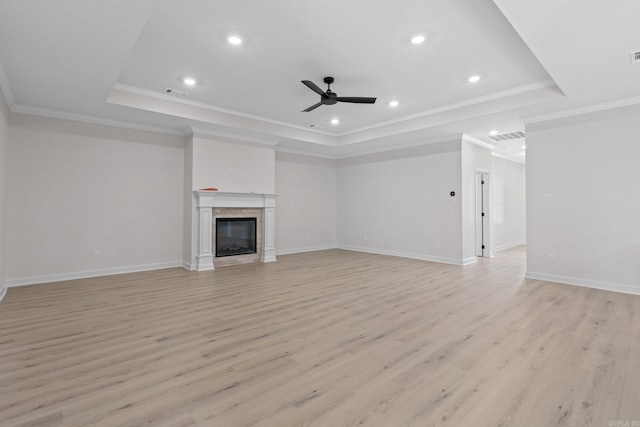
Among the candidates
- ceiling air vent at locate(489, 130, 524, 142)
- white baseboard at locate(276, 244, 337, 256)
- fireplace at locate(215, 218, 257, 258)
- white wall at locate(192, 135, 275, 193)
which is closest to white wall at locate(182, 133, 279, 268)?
white wall at locate(192, 135, 275, 193)

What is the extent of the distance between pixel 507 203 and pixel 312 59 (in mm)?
7786

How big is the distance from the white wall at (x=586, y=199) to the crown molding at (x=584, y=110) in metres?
0.07

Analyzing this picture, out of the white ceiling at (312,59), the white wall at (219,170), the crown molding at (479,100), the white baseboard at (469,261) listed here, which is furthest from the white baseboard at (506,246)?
the white wall at (219,170)

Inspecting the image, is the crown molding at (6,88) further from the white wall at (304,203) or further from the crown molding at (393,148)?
the crown molding at (393,148)

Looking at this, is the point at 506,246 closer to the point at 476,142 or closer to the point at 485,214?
the point at 485,214

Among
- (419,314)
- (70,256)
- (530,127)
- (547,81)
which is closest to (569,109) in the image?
(530,127)

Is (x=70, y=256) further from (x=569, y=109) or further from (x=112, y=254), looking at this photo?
(x=569, y=109)

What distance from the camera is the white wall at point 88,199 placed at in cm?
475

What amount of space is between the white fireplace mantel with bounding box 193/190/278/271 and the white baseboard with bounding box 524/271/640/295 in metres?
5.10

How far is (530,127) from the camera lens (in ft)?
17.4

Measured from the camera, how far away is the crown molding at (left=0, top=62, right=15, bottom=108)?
11.8 ft

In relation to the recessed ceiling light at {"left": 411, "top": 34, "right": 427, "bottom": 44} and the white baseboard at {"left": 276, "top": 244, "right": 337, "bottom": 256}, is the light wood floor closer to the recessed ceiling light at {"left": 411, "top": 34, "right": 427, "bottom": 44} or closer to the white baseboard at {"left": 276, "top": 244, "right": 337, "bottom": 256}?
the recessed ceiling light at {"left": 411, "top": 34, "right": 427, "bottom": 44}

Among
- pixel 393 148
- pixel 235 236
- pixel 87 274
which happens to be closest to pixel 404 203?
pixel 393 148

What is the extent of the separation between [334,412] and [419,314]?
77.6 inches
